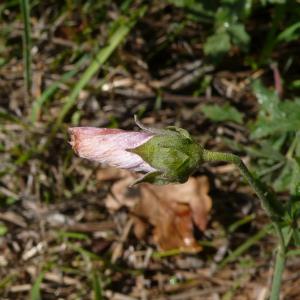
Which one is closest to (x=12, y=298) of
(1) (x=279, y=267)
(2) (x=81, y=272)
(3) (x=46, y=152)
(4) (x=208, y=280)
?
(2) (x=81, y=272)

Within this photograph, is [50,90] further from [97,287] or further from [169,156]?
[169,156]

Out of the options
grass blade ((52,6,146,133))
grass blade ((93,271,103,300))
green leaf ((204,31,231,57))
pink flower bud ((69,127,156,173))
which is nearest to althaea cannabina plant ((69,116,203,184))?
pink flower bud ((69,127,156,173))

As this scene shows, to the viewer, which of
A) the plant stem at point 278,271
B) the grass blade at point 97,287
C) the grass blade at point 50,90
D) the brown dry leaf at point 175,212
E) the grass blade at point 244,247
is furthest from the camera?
the grass blade at point 50,90

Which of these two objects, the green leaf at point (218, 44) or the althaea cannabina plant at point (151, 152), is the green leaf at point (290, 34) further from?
the althaea cannabina plant at point (151, 152)

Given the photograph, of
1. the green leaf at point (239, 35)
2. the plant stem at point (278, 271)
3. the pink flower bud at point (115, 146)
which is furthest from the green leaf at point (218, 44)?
the pink flower bud at point (115, 146)

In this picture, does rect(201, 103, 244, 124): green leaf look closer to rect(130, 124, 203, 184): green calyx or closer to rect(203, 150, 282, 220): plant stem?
rect(203, 150, 282, 220): plant stem

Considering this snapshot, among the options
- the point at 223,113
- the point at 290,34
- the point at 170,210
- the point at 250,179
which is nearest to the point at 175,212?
the point at 170,210
